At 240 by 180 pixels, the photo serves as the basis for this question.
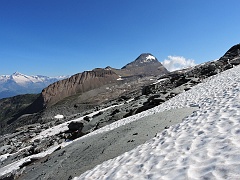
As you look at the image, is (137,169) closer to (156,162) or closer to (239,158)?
(156,162)

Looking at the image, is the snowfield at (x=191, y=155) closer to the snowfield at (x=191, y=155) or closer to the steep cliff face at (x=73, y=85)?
the snowfield at (x=191, y=155)

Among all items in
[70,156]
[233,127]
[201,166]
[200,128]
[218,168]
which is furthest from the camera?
[70,156]

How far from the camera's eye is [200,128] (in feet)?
29.4

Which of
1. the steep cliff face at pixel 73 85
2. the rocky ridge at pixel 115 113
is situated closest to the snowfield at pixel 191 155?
the rocky ridge at pixel 115 113

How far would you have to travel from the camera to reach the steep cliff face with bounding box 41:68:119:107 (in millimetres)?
157250

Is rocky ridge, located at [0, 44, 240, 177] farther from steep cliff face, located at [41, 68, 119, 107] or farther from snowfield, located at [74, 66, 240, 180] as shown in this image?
steep cliff face, located at [41, 68, 119, 107]

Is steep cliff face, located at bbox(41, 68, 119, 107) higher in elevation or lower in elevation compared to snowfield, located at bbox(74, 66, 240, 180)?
higher

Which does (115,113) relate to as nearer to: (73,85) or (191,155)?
(191,155)

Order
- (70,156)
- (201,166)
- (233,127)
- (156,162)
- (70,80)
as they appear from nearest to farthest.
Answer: (201,166) → (156,162) → (233,127) → (70,156) → (70,80)

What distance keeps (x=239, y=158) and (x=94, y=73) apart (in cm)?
19210

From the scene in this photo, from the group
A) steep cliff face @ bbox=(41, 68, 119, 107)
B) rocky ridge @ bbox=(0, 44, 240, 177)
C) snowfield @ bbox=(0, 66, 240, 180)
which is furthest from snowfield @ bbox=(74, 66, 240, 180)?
steep cliff face @ bbox=(41, 68, 119, 107)

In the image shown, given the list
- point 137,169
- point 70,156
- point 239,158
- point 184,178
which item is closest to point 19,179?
point 70,156

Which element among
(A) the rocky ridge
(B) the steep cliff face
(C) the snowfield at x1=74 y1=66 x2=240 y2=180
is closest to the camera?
(C) the snowfield at x1=74 y1=66 x2=240 y2=180

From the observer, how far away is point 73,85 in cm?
17588
